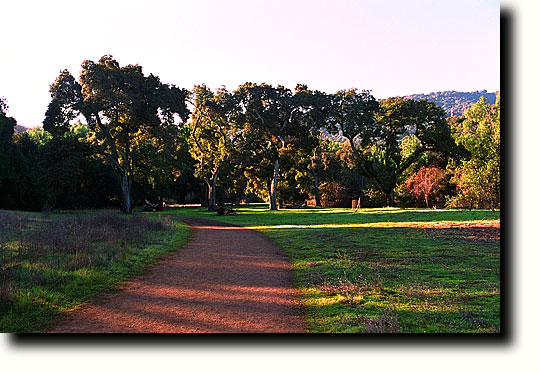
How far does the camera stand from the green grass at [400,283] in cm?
604

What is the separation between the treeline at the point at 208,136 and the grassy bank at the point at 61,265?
21873 millimetres

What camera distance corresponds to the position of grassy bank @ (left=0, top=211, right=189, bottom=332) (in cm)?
689

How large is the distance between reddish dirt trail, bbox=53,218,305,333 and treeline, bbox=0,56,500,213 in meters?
27.6

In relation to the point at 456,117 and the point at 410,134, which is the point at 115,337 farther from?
the point at 456,117

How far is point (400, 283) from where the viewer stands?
336 inches

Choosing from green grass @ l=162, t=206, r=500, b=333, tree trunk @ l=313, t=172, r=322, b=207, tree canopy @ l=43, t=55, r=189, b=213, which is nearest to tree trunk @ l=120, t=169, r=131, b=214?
tree canopy @ l=43, t=55, r=189, b=213

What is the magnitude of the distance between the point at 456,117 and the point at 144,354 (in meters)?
61.3

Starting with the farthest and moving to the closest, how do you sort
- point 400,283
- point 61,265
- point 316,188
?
point 316,188
point 61,265
point 400,283

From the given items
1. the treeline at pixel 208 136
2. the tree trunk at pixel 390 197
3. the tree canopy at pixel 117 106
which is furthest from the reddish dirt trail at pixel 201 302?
the tree trunk at pixel 390 197

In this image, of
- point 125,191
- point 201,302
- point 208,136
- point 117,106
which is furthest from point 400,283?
point 208,136

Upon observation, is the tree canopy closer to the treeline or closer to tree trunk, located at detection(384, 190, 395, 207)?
the treeline

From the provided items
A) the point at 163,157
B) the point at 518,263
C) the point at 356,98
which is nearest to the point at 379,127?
the point at 356,98

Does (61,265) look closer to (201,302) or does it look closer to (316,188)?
(201,302)

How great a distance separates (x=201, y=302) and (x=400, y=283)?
4077mm
